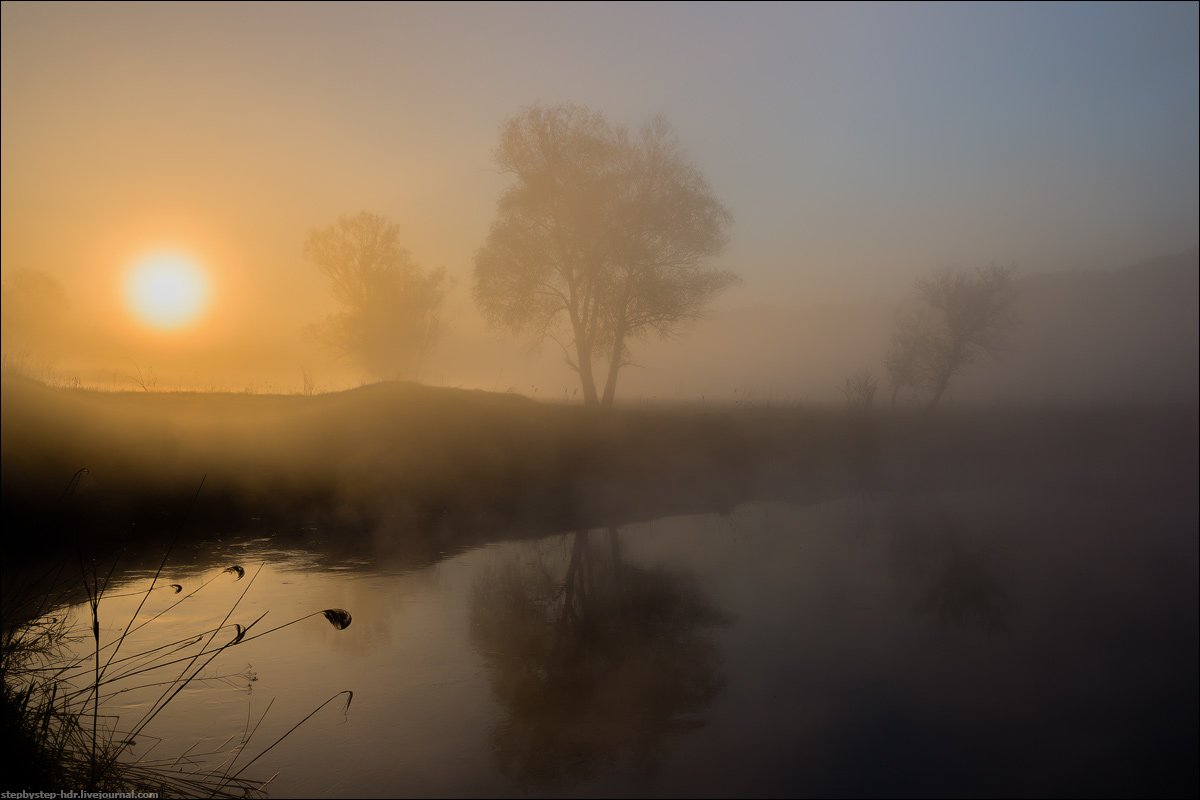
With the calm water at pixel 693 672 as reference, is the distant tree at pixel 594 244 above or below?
above

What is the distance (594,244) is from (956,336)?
23.9m

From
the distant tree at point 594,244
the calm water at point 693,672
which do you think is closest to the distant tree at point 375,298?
the distant tree at point 594,244

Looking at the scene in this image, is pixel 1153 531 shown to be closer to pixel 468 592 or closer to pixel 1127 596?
pixel 1127 596

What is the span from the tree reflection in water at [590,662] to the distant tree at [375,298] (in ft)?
96.6

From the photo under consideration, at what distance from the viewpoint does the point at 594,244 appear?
26.6 metres

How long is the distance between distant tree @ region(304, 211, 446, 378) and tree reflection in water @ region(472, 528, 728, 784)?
29430mm

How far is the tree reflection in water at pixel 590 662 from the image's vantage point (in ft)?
17.6

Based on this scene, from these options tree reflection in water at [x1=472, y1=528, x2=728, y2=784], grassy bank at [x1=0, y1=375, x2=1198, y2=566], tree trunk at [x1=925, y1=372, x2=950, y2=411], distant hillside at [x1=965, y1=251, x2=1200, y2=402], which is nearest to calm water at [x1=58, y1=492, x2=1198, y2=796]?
tree reflection in water at [x1=472, y1=528, x2=728, y2=784]

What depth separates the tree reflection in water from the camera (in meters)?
5.37

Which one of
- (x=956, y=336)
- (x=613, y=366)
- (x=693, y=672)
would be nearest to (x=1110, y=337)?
(x=956, y=336)

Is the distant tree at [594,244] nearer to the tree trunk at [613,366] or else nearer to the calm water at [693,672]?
the tree trunk at [613,366]

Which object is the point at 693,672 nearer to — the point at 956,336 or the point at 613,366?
the point at 613,366

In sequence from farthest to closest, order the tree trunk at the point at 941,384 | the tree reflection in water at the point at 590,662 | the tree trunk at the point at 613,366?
the tree trunk at the point at 941,384 < the tree trunk at the point at 613,366 < the tree reflection in water at the point at 590,662

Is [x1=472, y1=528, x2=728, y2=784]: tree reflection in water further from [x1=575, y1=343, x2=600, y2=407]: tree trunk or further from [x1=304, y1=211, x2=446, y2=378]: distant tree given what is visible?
[x1=304, y1=211, x2=446, y2=378]: distant tree
